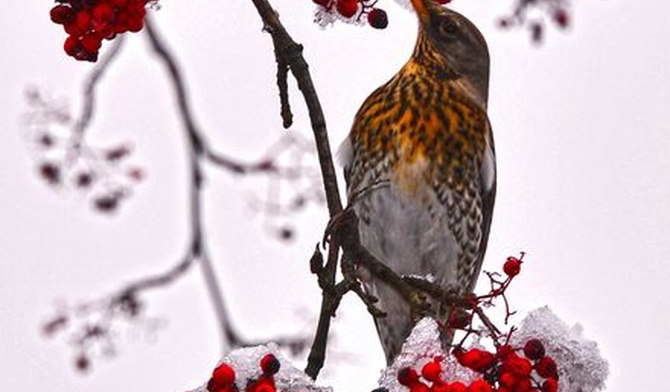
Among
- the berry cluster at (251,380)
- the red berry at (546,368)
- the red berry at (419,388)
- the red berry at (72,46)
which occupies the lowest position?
the red berry at (546,368)

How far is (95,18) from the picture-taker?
240 cm

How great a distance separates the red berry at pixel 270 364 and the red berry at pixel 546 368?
1.61 ft

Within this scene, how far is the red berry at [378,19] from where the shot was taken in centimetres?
264

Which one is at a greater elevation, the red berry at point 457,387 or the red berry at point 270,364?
the red berry at point 270,364

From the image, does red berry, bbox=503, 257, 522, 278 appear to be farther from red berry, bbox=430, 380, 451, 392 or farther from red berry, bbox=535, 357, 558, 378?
red berry, bbox=430, 380, 451, 392

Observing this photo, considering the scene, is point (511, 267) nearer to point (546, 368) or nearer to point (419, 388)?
point (546, 368)

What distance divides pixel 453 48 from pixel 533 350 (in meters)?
2.62

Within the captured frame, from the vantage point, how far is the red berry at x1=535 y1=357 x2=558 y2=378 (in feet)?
7.73

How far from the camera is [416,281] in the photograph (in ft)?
7.73

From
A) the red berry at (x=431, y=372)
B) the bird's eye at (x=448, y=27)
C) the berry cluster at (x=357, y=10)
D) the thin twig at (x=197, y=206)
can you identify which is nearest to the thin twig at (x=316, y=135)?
the berry cluster at (x=357, y=10)

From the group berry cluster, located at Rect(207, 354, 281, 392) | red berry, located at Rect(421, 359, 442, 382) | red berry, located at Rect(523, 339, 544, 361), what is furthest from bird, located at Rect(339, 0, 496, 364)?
berry cluster, located at Rect(207, 354, 281, 392)

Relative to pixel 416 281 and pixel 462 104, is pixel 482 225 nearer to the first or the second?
pixel 462 104

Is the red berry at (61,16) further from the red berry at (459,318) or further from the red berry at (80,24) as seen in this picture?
the red berry at (459,318)

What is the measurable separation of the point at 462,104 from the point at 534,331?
8.07 feet
